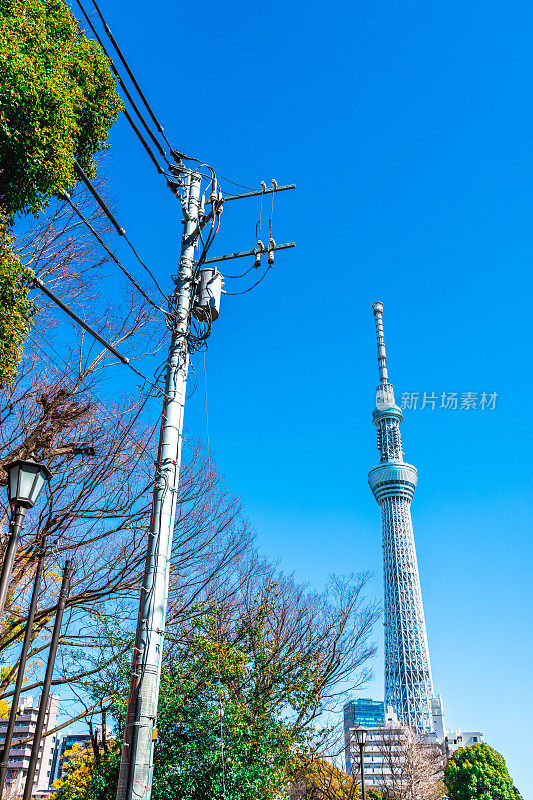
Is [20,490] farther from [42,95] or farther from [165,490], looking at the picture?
[42,95]

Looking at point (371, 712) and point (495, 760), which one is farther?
point (371, 712)

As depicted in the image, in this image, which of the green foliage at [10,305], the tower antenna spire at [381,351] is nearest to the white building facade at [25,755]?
the green foliage at [10,305]

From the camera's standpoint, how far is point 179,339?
5738mm

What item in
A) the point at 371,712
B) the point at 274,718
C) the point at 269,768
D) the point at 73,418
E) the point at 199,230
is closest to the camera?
the point at 199,230

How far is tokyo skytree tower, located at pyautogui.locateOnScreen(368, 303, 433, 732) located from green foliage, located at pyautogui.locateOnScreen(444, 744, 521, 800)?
3376 centimetres

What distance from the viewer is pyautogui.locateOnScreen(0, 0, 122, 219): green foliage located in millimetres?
5129

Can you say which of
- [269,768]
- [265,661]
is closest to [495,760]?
[265,661]

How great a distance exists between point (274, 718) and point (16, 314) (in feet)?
32.9

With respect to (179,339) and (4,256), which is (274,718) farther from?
(4,256)

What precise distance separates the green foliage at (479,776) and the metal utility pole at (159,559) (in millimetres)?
38540

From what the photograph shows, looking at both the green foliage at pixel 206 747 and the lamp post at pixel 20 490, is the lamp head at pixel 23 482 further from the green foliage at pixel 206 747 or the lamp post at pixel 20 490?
the green foliage at pixel 206 747

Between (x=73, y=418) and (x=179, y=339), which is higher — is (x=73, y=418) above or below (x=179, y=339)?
above

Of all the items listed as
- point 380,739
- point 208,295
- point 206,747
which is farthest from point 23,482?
point 380,739

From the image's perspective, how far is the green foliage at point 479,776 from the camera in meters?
34.7
